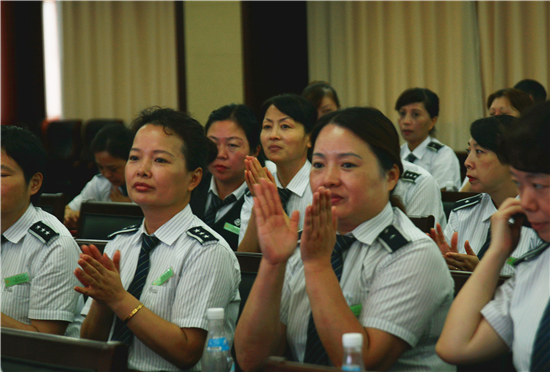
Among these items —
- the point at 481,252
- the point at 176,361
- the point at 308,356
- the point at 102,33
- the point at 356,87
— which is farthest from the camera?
the point at 102,33

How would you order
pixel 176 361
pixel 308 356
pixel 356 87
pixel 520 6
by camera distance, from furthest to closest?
pixel 356 87 < pixel 520 6 < pixel 176 361 < pixel 308 356

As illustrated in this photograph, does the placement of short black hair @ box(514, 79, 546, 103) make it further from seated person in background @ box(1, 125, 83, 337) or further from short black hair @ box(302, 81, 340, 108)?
seated person in background @ box(1, 125, 83, 337)

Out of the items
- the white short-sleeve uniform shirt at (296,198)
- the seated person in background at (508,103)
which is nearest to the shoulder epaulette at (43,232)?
the white short-sleeve uniform shirt at (296,198)

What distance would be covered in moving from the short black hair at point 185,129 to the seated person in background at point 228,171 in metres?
1.02

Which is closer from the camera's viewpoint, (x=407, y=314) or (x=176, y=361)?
(x=407, y=314)

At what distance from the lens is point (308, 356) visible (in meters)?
1.58

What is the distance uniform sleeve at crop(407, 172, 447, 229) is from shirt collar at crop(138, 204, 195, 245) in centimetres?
161

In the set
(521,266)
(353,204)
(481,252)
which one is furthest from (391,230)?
(481,252)

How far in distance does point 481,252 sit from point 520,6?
4723mm

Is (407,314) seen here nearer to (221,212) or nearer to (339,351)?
(339,351)

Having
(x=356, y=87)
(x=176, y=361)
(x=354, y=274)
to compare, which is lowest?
(x=176, y=361)

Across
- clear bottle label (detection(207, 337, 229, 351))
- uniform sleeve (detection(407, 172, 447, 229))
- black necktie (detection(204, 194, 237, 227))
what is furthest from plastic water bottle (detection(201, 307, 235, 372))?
uniform sleeve (detection(407, 172, 447, 229))

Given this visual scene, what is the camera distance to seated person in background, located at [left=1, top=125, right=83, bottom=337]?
2.01 meters

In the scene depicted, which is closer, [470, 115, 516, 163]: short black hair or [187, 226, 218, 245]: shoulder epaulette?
[187, 226, 218, 245]: shoulder epaulette
